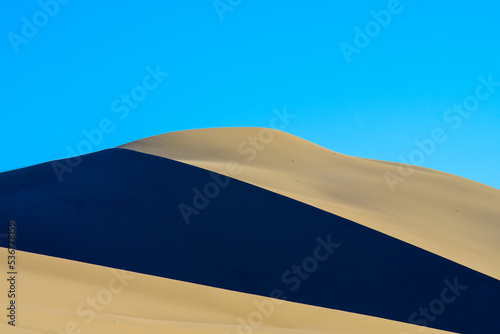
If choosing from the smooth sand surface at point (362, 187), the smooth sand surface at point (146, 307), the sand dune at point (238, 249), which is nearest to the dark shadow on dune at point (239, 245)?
the sand dune at point (238, 249)

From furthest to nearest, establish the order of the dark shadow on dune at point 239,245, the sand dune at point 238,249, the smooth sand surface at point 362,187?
1. the smooth sand surface at point 362,187
2. the dark shadow on dune at point 239,245
3. the sand dune at point 238,249

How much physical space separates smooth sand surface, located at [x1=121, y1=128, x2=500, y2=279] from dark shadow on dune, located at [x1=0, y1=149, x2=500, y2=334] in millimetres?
912

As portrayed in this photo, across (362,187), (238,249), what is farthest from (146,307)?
(362,187)

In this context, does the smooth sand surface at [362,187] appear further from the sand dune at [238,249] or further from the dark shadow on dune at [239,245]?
the dark shadow on dune at [239,245]

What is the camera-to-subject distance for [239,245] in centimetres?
1738

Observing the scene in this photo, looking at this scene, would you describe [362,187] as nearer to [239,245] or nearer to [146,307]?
[239,245]

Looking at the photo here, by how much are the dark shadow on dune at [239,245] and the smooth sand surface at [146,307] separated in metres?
3.51

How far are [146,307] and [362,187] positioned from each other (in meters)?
15.9

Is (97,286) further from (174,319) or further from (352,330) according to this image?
(352,330)

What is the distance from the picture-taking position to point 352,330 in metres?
10.5

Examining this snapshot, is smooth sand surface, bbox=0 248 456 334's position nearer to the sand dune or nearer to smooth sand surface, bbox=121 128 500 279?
the sand dune

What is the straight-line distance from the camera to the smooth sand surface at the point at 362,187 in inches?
760

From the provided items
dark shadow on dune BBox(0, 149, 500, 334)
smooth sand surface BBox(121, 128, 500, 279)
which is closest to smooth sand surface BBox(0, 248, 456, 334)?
dark shadow on dune BBox(0, 149, 500, 334)

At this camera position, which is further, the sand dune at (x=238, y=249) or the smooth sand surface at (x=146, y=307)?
the sand dune at (x=238, y=249)
